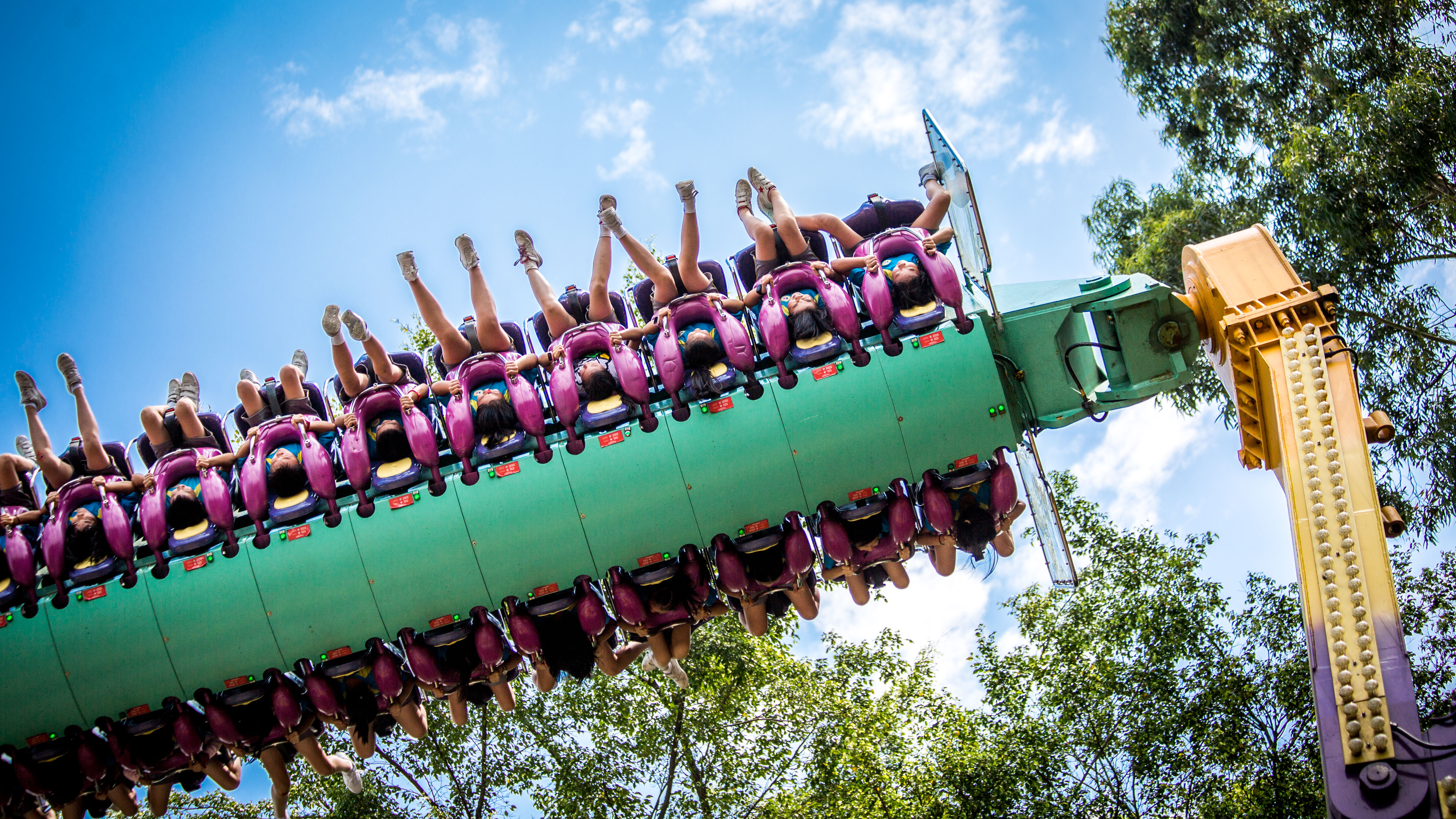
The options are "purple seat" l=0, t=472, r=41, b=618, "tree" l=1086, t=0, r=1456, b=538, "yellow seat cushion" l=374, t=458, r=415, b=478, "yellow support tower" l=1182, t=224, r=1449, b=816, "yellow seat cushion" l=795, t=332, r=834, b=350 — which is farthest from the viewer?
"tree" l=1086, t=0, r=1456, b=538

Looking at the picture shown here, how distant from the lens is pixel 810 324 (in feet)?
30.3

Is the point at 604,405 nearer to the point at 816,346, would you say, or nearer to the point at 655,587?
the point at 655,587

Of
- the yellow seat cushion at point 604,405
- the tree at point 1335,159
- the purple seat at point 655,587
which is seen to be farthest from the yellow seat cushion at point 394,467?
→ the tree at point 1335,159

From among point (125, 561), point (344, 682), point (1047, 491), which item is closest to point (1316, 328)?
point (1047, 491)

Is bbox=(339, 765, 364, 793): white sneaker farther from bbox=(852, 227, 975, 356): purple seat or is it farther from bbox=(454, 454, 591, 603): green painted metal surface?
bbox=(852, 227, 975, 356): purple seat

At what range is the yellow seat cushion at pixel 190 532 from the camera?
966 cm

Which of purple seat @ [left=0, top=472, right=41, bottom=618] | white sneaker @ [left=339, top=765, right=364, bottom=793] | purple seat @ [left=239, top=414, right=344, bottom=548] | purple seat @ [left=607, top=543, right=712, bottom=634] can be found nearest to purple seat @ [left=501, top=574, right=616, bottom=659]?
purple seat @ [left=607, top=543, right=712, bottom=634]

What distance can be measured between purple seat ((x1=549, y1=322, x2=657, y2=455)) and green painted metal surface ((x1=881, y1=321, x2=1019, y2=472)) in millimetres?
1982

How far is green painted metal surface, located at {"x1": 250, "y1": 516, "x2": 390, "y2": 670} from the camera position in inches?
373

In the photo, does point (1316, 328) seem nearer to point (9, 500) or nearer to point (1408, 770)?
point (1408, 770)

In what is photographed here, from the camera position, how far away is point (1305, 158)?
661 inches

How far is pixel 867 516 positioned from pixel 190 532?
18.9 feet

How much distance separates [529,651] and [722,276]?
146 inches

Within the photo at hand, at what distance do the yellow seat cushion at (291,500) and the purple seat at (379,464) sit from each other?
0.39 metres
